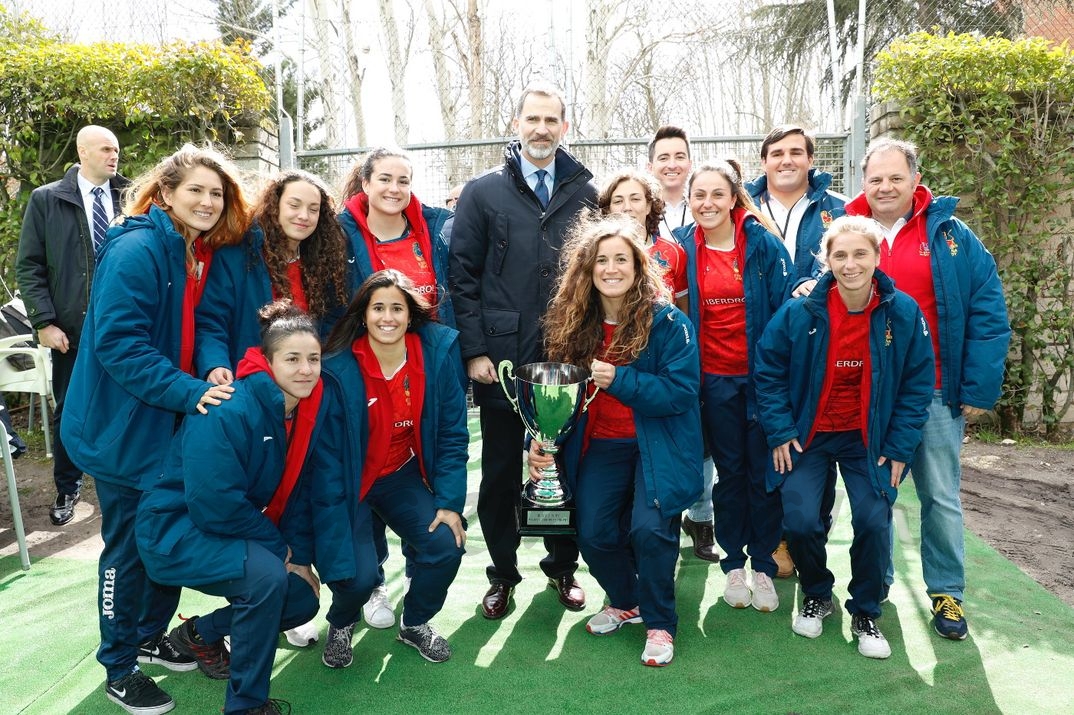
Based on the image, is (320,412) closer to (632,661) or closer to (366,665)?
(366,665)

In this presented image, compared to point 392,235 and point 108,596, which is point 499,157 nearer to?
point 392,235

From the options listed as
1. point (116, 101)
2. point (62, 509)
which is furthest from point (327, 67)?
point (62, 509)

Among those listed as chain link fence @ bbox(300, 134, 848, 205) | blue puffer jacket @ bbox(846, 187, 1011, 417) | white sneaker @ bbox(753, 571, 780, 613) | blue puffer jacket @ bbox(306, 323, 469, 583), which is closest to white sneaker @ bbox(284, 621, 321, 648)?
blue puffer jacket @ bbox(306, 323, 469, 583)

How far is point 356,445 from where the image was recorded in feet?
A: 9.46

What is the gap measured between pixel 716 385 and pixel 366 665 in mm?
1752

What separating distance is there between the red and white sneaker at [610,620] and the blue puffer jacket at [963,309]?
1.46 metres

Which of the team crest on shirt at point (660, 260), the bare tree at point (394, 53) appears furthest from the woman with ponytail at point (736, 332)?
the bare tree at point (394, 53)

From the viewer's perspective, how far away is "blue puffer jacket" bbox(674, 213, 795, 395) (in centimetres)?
338

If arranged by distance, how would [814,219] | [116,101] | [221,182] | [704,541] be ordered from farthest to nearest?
[116,101] → [704,541] → [814,219] → [221,182]

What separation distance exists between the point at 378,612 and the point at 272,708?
759 millimetres

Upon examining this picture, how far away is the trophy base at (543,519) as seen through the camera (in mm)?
3146

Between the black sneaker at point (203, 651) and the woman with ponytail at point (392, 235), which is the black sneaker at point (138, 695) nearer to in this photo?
the black sneaker at point (203, 651)

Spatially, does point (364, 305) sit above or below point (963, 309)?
above

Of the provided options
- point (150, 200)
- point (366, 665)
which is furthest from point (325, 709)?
point (150, 200)
